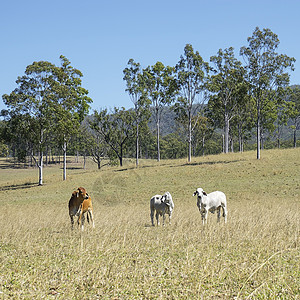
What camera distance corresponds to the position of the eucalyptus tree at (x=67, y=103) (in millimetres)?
46906

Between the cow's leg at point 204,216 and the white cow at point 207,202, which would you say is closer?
the cow's leg at point 204,216

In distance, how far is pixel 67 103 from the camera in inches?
1927

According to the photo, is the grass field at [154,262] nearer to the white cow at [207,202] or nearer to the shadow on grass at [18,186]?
the white cow at [207,202]

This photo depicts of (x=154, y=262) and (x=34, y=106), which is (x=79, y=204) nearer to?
(x=154, y=262)

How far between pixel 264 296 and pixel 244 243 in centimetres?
382

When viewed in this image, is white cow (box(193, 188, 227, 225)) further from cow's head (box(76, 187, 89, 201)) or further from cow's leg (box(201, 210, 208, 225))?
cow's head (box(76, 187, 89, 201))

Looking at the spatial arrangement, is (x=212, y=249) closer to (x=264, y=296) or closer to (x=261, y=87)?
(x=264, y=296)

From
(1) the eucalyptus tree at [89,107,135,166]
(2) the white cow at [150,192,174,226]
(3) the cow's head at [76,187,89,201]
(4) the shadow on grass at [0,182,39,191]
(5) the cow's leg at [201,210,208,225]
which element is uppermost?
(1) the eucalyptus tree at [89,107,135,166]

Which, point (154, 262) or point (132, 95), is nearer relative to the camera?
point (154, 262)

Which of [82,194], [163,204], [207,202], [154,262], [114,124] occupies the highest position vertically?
[114,124]

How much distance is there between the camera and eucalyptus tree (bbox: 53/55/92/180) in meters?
46.9

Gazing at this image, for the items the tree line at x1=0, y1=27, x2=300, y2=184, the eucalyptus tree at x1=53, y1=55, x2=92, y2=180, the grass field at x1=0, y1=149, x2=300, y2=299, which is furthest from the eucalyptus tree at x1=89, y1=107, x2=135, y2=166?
the grass field at x1=0, y1=149, x2=300, y2=299

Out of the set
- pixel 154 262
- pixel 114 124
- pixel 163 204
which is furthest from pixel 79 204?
pixel 114 124

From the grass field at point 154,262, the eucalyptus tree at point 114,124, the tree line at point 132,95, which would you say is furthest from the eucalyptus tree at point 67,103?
the grass field at point 154,262
